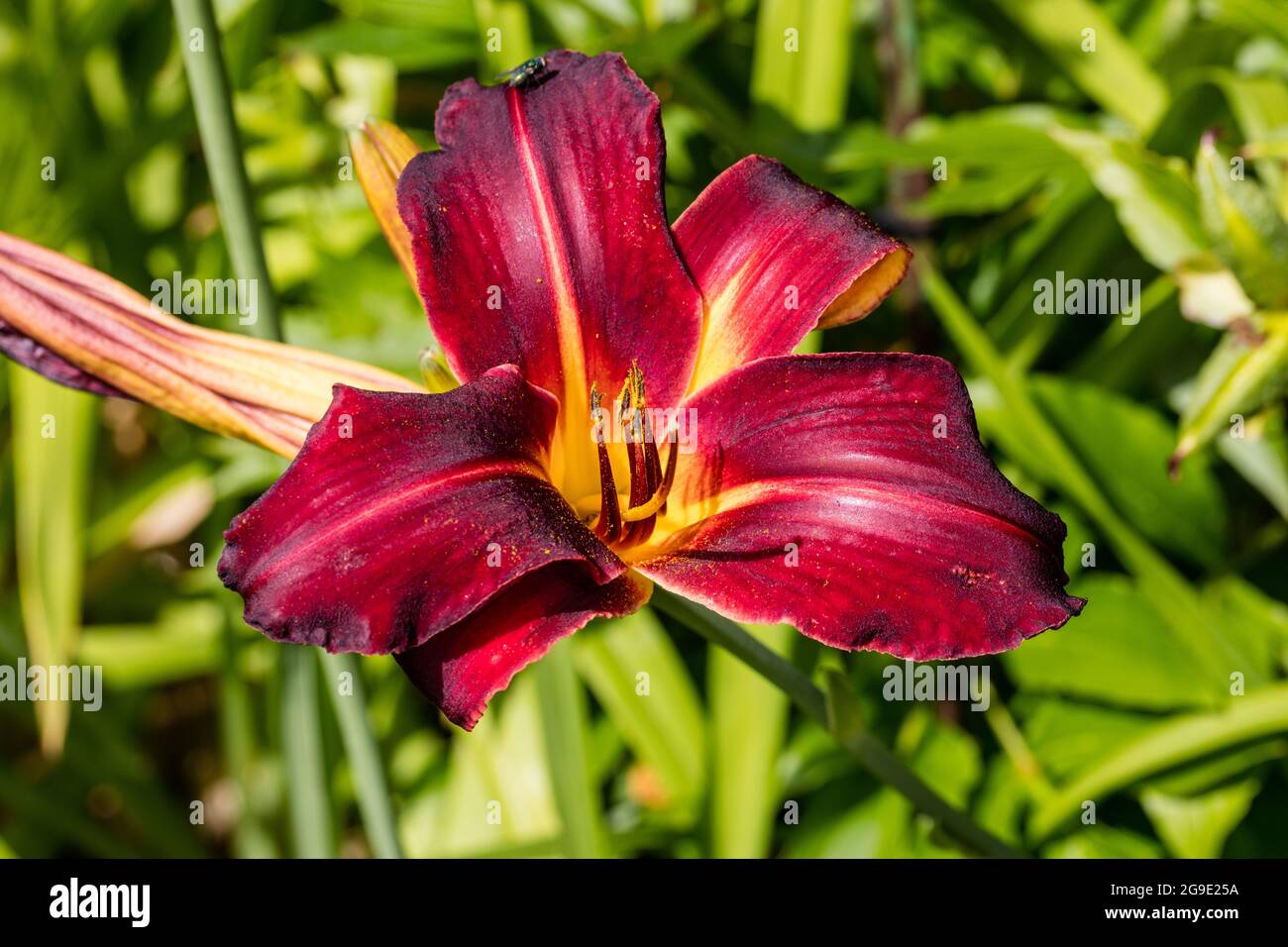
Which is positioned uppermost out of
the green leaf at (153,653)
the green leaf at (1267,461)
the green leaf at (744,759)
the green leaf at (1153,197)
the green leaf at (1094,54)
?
the green leaf at (1094,54)

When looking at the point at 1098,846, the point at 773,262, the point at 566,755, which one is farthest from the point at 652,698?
the point at 773,262

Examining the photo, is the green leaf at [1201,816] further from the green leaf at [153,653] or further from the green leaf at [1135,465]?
the green leaf at [153,653]

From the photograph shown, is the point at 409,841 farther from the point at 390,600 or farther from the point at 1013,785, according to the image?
the point at 390,600

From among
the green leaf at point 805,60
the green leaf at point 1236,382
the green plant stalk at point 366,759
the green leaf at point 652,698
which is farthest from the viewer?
the green leaf at point 652,698

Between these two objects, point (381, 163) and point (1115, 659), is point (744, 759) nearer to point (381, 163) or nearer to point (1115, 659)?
point (1115, 659)

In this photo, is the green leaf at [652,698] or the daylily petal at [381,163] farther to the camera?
the green leaf at [652,698]

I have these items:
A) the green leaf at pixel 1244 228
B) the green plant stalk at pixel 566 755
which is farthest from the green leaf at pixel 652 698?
the green leaf at pixel 1244 228

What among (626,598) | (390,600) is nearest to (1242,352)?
(626,598)
